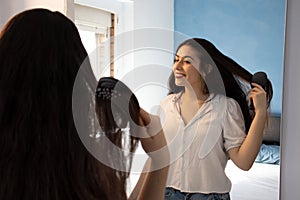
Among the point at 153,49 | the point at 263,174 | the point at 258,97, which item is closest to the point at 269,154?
the point at 263,174

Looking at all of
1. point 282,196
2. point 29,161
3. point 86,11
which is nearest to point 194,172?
point 282,196

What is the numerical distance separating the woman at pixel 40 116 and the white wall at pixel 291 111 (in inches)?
34.3

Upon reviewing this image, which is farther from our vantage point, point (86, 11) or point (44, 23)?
point (86, 11)

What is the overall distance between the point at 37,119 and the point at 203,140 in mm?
760

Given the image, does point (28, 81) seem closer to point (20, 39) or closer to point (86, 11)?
point (20, 39)

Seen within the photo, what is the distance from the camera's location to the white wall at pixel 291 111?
1.18 m

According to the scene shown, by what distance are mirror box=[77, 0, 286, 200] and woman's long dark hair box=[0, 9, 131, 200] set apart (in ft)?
2.21

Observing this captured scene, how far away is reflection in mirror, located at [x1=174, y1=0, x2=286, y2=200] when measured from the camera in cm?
115

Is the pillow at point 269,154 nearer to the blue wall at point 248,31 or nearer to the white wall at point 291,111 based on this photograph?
the white wall at point 291,111

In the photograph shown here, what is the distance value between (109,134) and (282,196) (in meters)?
0.87

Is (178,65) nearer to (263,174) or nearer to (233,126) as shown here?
(233,126)

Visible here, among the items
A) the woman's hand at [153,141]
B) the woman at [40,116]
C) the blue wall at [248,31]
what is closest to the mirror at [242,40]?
the blue wall at [248,31]

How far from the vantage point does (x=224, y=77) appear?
3.77 feet

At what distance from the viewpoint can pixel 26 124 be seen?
472 millimetres
